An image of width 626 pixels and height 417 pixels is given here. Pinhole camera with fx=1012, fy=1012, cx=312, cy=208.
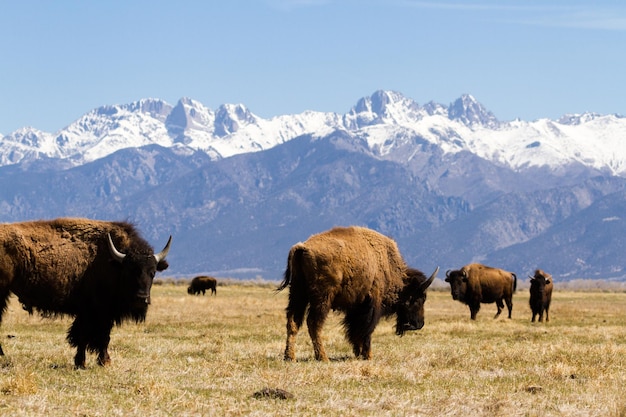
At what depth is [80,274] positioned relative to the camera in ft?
55.6

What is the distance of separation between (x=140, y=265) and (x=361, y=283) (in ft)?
15.3

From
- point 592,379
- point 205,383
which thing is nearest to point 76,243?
point 205,383

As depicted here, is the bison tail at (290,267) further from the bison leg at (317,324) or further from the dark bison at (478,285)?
the dark bison at (478,285)

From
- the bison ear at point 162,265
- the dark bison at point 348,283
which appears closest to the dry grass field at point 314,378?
the dark bison at point 348,283

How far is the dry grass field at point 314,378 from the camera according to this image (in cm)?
1280

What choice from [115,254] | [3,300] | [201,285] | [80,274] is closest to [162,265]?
[115,254]

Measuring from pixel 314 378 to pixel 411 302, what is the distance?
21.5ft

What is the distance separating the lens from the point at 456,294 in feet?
126

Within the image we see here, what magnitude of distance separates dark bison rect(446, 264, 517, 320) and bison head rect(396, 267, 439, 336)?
16338 millimetres

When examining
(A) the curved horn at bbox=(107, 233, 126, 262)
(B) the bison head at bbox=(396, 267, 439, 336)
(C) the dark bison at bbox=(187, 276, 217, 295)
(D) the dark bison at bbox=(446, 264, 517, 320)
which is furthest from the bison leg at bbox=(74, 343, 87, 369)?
(C) the dark bison at bbox=(187, 276, 217, 295)

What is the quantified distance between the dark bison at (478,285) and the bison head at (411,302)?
16.3m

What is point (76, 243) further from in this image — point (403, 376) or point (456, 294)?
point (456, 294)

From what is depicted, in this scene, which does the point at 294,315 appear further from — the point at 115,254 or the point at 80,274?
the point at 80,274

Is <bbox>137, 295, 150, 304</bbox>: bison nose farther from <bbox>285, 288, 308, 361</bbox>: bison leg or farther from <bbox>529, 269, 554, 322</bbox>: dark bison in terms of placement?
<bbox>529, 269, 554, 322</bbox>: dark bison
